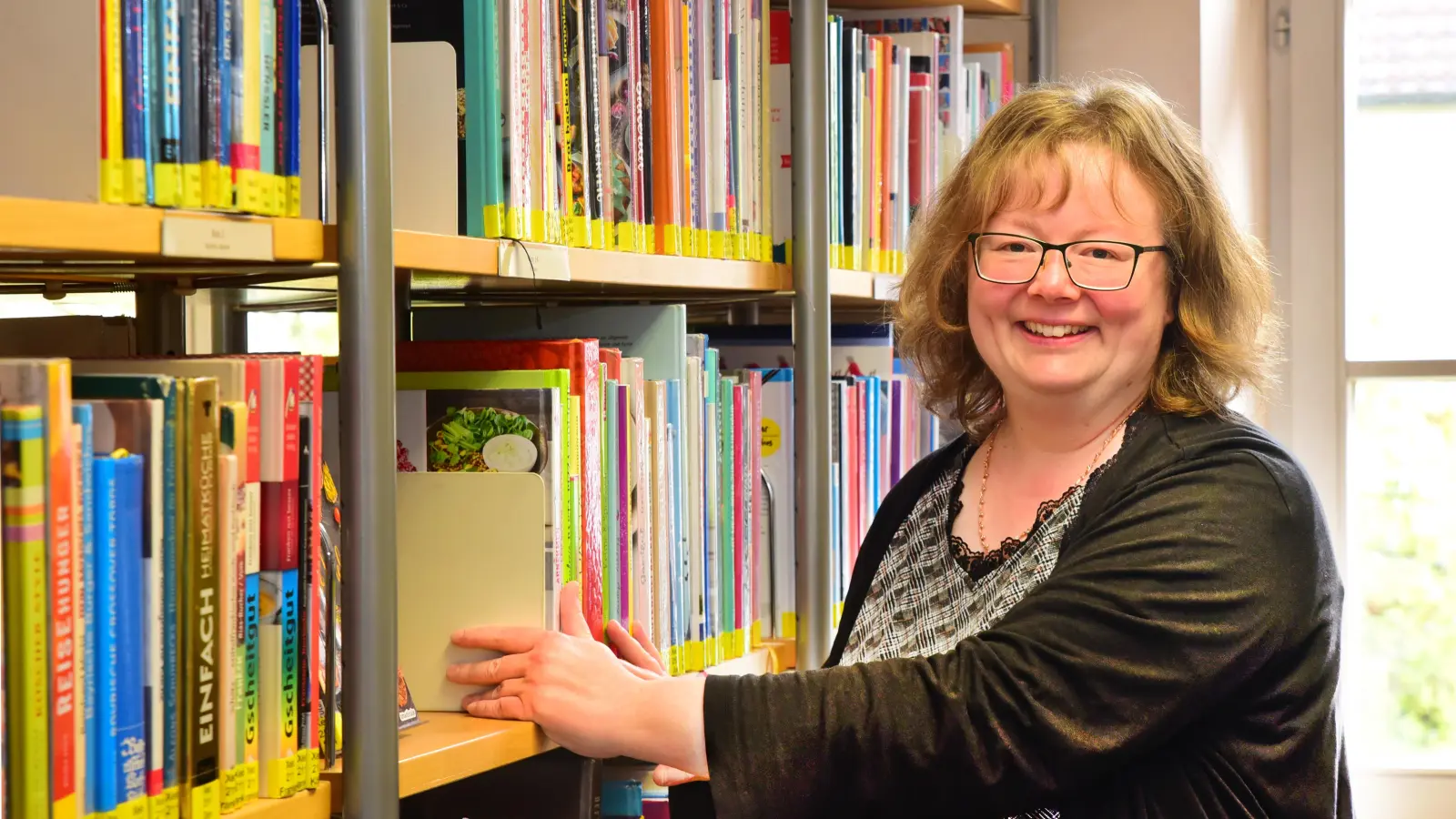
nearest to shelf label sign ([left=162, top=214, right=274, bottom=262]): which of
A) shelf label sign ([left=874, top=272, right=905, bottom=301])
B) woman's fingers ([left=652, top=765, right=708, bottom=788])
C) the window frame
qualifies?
woman's fingers ([left=652, top=765, right=708, bottom=788])

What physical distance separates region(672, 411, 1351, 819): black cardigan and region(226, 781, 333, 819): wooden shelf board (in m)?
0.32

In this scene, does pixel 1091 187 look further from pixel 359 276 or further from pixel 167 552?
pixel 167 552

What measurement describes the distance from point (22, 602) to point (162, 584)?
10cm

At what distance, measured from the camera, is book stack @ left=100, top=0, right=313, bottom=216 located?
93 centimetres

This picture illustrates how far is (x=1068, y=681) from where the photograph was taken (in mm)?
1180

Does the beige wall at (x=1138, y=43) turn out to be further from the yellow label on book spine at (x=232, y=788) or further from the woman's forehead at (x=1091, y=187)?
the yellow label on book spine at (x=232, y=788)

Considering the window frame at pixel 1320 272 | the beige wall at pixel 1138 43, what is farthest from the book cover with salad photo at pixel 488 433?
the window frame at pixel 1320 272

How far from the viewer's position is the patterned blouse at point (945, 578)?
1336mm

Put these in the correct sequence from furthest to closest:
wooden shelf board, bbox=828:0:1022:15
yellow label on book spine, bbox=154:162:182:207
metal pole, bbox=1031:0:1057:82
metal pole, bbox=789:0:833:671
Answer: metal pole, bbox=1031:0:1057:82 → wooden shelf board, bbox=828:0:1022:15 → metal pole, bbox=789:0:833:671 → yellow label on book spine, bbox=154:162:182:207

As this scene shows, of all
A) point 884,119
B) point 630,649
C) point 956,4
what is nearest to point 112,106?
point 630,649

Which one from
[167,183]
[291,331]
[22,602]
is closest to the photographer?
[22,602]

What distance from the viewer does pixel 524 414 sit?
4.28 feet

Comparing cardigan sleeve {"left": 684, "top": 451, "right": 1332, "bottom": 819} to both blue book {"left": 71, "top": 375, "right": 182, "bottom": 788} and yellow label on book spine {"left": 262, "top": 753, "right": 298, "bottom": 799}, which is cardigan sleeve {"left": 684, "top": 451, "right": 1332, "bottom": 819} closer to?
yellow label on book spine {"left": 262, "top": 753, "right": 298, "bottom": 799}

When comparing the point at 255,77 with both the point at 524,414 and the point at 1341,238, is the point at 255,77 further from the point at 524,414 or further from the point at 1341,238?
the point at 1341,238
